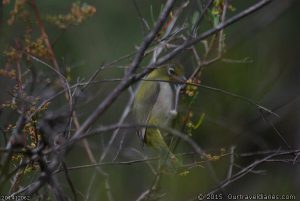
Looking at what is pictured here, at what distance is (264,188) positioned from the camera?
175 inches

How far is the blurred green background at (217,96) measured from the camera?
2.84m

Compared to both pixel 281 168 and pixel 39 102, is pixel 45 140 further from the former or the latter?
pixel 281 168

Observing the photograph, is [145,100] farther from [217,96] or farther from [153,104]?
[217,96]

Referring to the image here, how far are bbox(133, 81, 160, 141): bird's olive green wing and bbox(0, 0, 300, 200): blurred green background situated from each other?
11 centimetres

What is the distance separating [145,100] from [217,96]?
29.6 inches

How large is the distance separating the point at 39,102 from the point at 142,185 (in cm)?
270

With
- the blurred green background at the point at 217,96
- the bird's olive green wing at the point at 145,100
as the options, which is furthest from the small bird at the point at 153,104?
the blurred green background at the point at 217,96

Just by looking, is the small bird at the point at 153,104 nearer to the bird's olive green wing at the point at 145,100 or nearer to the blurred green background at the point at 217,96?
the bird's olive green wing at the point at 145,100

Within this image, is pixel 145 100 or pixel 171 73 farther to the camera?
pixel 145 100

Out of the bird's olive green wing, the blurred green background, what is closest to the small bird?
the bird's olive green wing

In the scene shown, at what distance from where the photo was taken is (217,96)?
4043mm

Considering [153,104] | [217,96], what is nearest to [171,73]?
[153,104]

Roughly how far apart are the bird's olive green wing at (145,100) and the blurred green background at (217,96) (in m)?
0.11

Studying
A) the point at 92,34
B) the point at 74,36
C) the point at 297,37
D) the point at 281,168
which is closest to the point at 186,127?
the point at 281,168
